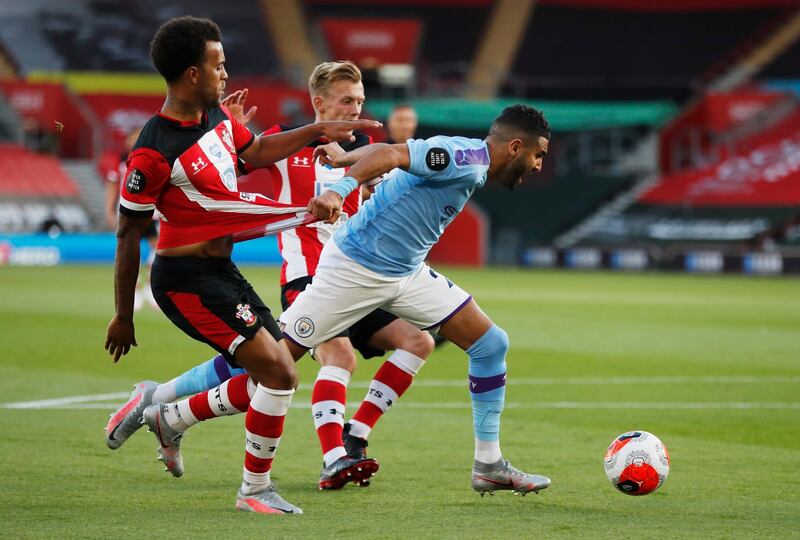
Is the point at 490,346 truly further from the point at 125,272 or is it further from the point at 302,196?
the point at 125,272

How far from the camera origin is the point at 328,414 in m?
6.62

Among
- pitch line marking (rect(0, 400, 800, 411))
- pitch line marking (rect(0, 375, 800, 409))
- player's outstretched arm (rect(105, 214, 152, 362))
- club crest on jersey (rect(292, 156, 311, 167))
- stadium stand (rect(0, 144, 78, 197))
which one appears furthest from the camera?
stadium stand (rect(0, 144, 78, 197))

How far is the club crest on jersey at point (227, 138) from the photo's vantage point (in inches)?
233

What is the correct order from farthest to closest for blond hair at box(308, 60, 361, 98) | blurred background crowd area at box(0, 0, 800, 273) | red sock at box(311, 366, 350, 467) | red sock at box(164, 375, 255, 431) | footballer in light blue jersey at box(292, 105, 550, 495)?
1. blurred background crowd area at box(0, 0, 800, 273)
2. blond hair at box(308, 60, 361, 98)
3. red sock at box(311, 366, 350, 467)
4. red sock at box(164, 375, 255, 431)
5. footballer in light blue jersey at box(292, 105, 550, 495)

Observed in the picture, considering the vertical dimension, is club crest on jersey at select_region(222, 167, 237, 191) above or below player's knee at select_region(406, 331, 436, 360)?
above

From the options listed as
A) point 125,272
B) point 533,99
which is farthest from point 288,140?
point 533,99

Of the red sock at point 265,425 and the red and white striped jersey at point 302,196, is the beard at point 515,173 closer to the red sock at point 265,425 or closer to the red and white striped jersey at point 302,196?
the red and white striped jersey at point 302,196

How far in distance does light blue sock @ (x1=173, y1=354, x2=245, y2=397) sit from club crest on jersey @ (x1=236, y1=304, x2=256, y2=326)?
3.04 feet

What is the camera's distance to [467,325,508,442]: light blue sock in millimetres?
6320

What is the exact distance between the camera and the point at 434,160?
577cm

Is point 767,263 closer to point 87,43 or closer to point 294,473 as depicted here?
point 87,43

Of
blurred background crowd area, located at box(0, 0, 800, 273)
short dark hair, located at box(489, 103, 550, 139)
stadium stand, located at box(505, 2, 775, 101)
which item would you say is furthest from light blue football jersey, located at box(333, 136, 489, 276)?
stadium stand, located at box(505, 2, 775, 101)

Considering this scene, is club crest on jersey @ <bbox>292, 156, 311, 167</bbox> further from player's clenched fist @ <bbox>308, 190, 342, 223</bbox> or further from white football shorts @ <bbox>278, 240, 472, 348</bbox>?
player's clenched fist @ <bbox>308, 190, 342, 223</bbox>

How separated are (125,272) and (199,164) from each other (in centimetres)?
59
